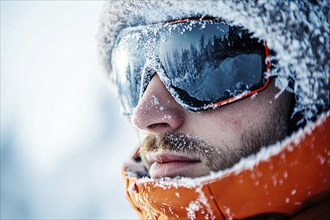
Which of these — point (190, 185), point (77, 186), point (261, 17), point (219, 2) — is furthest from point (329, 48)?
point (77, 186)

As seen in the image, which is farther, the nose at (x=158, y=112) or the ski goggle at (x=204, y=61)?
the nose at (x=158, y=112)

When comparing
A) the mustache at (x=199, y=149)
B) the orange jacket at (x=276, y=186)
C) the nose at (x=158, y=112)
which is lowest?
the orange jacket at (x=276, y=186)

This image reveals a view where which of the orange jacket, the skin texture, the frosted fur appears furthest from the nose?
the frosted fur

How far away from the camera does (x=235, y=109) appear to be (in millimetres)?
1414

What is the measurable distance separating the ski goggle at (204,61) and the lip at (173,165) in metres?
0.20

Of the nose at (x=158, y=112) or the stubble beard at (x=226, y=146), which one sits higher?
the nose at (x=158, y=112)

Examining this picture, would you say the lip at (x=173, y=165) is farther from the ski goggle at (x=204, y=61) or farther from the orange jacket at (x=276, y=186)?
the ski goggle at (x=204, y=61)

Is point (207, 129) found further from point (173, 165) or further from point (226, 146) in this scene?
point (173, 165)

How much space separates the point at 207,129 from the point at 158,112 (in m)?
0.21

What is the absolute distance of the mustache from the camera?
55.7 inches

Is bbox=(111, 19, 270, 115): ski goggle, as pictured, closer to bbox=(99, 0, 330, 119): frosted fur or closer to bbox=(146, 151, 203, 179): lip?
bbox=(99, 0, 330, 119): frosted fur

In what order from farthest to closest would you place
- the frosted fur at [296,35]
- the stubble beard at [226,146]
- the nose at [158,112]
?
the nose at [158,112] → the stubble beard at [226,146] → the frosted fur at [296,35]

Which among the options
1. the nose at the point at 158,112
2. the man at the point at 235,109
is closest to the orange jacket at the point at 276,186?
the man at the point at 235,109

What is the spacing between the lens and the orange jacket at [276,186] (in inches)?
50.1
